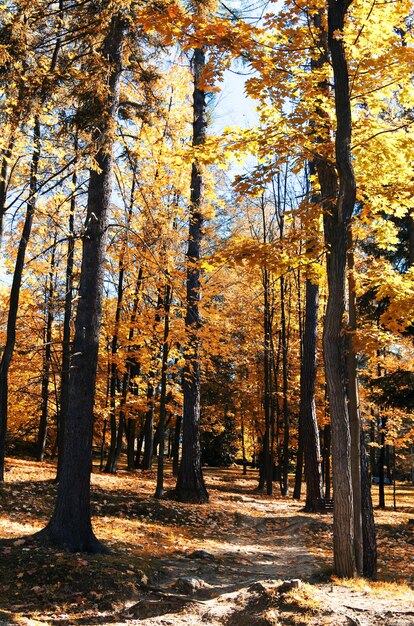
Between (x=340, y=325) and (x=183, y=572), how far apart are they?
389 centimetres

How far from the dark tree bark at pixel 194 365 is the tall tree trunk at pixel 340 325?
607 centimetres

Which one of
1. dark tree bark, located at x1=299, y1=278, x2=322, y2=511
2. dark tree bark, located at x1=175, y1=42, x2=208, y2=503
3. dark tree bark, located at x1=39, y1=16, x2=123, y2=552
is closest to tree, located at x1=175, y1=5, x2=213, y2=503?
dark tree bark, located at x1=175, y1=42, x2=208, y2=503

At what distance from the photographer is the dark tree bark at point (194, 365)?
13094 mm

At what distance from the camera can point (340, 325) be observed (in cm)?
691

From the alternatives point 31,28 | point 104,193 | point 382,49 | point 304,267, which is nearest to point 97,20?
point 31,28

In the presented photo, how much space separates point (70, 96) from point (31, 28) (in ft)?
4.84

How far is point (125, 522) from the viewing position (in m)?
9.55

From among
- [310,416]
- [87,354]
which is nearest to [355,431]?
[87,354]

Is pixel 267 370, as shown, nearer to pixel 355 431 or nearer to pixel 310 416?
pixel 310 416

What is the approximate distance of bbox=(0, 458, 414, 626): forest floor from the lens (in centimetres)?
498

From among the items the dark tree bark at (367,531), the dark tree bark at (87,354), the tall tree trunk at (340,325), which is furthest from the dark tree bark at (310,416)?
the dark tree bark at (87,354)

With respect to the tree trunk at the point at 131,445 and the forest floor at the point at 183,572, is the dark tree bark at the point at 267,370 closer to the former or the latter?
the tree trunk at the point at 131,445

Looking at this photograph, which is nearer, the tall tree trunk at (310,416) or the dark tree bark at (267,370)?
the tall tree trunk at (310,416)

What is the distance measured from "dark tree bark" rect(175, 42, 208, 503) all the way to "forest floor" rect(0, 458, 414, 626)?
108 cm
